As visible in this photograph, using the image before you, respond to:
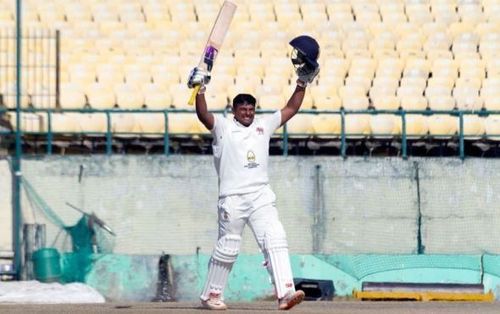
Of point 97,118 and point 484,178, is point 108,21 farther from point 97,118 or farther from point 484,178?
point 484,178

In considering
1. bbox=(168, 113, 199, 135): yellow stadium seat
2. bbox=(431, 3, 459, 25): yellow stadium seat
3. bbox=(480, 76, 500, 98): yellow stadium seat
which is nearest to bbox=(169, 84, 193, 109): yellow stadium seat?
bbox=(168, 113, 199, 135): yellow stadium seat

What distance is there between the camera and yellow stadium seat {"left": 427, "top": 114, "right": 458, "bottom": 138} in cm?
1997

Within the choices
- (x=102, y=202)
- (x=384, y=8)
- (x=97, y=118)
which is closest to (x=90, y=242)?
(x=102, y=202)

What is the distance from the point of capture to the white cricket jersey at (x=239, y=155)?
10.5m

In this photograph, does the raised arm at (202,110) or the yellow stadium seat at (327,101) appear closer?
the raised arm at (202,110)

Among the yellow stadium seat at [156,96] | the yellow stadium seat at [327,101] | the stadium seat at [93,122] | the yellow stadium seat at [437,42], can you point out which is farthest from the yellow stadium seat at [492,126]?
the stadium seat at [93,122]

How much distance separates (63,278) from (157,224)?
4.64ft

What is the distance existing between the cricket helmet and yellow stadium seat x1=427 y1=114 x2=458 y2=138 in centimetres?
942

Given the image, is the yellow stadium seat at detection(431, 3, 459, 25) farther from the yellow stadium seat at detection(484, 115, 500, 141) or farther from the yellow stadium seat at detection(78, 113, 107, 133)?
the yellow stadium seat at detection(78, 113, 107, 133)

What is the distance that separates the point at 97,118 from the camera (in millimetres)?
19891

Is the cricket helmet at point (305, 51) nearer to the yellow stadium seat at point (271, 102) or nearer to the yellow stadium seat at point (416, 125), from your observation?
the yellow stadium seat at point (416, 125)

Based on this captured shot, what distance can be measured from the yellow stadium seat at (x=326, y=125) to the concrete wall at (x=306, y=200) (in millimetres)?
1502

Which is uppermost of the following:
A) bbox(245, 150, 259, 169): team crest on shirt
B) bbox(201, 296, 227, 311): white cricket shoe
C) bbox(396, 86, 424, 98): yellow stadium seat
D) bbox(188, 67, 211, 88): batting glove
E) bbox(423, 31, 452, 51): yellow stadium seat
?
bbox(423, 31, 452, 51): yellow stadium seat

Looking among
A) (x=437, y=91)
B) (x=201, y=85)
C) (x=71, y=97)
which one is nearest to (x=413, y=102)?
(x=437, y=91)
